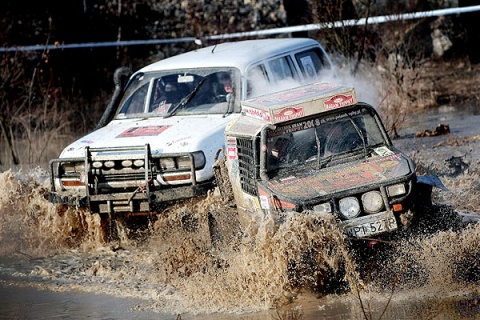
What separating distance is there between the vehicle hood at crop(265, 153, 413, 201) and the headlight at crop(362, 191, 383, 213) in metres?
0.10

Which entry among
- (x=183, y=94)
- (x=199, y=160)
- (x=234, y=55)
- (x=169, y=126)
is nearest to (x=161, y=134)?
(x=169, y=126)

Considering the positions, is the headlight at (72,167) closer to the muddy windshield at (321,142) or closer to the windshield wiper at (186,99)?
the windshield wiper at (186,99)

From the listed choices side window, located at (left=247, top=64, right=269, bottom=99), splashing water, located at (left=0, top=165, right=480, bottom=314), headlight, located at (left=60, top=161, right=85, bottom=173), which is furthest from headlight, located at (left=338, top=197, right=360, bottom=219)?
headlight, located at (left=60, top=161, right=85, bottom=173)

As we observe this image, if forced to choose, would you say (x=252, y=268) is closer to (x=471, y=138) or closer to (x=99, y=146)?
(x=99, y=146)

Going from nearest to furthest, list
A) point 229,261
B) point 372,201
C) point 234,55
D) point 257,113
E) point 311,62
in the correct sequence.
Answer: point 372,201 → point 229,261 → point 257,113 → point 234,55 → point 311,62

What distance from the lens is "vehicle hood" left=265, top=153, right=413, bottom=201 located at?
23.4 feet

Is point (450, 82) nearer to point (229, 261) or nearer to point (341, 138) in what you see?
point (341, 138)

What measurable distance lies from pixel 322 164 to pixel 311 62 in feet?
13.6

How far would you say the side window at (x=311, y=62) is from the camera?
1138 centimetres

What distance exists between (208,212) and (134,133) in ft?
5.46

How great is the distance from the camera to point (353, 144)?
792 cm

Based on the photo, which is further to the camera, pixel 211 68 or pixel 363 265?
pixel 211 68

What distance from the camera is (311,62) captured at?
38.1 feet

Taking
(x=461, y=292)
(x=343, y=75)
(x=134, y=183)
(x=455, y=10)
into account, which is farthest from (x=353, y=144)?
(x=455, y=10)
